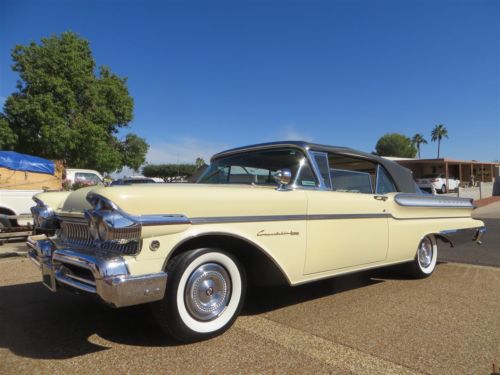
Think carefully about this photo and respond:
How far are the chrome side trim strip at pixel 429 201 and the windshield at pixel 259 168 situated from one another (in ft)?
4.45

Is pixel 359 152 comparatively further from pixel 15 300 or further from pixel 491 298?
pixel 15 300

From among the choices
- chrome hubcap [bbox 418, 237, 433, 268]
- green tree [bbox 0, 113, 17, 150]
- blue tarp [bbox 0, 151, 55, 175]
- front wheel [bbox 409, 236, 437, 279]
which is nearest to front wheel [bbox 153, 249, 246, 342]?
front wheel [bbox 409, 236, 437, 279]

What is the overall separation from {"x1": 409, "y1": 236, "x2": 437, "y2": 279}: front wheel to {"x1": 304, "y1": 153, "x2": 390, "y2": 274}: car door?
0.94 meters

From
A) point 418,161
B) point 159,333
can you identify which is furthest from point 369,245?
point 418,161

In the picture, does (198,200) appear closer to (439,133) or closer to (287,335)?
A: (287,335)

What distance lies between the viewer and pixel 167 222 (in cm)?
254

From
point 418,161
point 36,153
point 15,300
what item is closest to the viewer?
point 15,300

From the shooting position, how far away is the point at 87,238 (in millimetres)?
2852

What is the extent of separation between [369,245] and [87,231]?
8.71 feet

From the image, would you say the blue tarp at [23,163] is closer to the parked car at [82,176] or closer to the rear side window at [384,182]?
the parked car at [82,176]

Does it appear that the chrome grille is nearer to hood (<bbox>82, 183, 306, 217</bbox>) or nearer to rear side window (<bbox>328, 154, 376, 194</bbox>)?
hood (<bbox>82, 183, 306, 217</bbox>)

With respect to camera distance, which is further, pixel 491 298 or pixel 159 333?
pixel 491 298

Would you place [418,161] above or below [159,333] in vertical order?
above

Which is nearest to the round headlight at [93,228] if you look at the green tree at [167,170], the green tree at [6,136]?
the green tree at [6,136]
